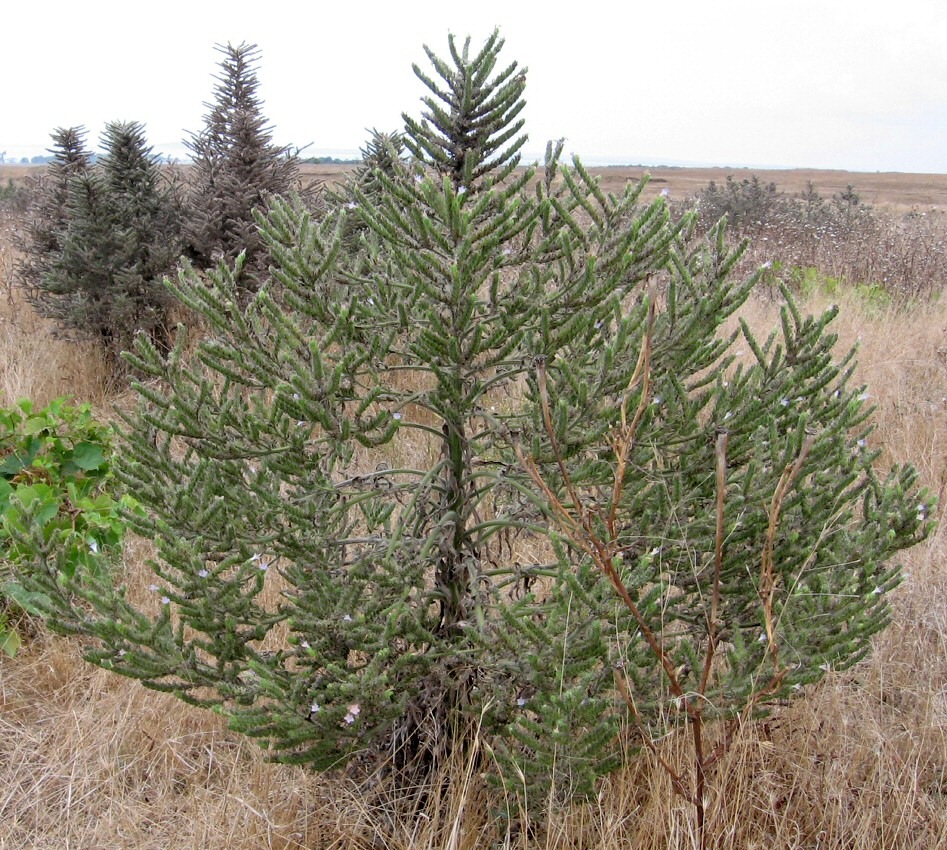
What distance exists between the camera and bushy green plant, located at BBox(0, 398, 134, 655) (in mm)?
3518

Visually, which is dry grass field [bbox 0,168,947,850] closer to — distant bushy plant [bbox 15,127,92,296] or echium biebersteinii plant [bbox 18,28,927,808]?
echium biebersteinii plant [bbox 18,28,927,808]

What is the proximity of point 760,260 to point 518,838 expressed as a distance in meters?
9.89

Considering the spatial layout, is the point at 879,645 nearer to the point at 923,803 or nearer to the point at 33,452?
the point at 923,803

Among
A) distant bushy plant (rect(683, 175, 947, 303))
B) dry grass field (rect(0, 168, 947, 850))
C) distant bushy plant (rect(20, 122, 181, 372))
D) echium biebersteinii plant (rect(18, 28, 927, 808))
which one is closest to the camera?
echium biebersteinii plant (rect(18, 28, 927, 808))

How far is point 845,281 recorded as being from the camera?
9375 mm

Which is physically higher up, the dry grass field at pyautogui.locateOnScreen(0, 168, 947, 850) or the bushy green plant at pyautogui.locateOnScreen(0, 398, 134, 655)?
the bushy green plant at pyautogui.locateOnScreen(0, 398, 134, 655)

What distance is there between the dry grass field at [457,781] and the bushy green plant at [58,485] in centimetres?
34

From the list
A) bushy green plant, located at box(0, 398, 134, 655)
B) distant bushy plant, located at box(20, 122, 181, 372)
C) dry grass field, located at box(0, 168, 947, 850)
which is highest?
distant bushy plant, located at box(20, 122, 181, 372)

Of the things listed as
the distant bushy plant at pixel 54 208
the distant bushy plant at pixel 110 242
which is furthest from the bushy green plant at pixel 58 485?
the distant bushy plant at pixel 54 208

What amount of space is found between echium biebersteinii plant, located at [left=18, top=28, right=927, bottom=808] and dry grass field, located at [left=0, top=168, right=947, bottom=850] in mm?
198

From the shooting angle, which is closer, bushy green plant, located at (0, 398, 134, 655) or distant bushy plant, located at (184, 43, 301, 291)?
bushy green plant, located at (0, 398, 134, 655)

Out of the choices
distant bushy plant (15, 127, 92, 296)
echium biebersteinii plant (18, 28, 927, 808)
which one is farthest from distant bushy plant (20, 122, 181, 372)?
echium biebersteinii plant (18, 28, 927, 808)

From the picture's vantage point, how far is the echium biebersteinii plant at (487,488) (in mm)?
1887

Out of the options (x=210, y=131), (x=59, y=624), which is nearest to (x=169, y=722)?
(x=59, y=624)
